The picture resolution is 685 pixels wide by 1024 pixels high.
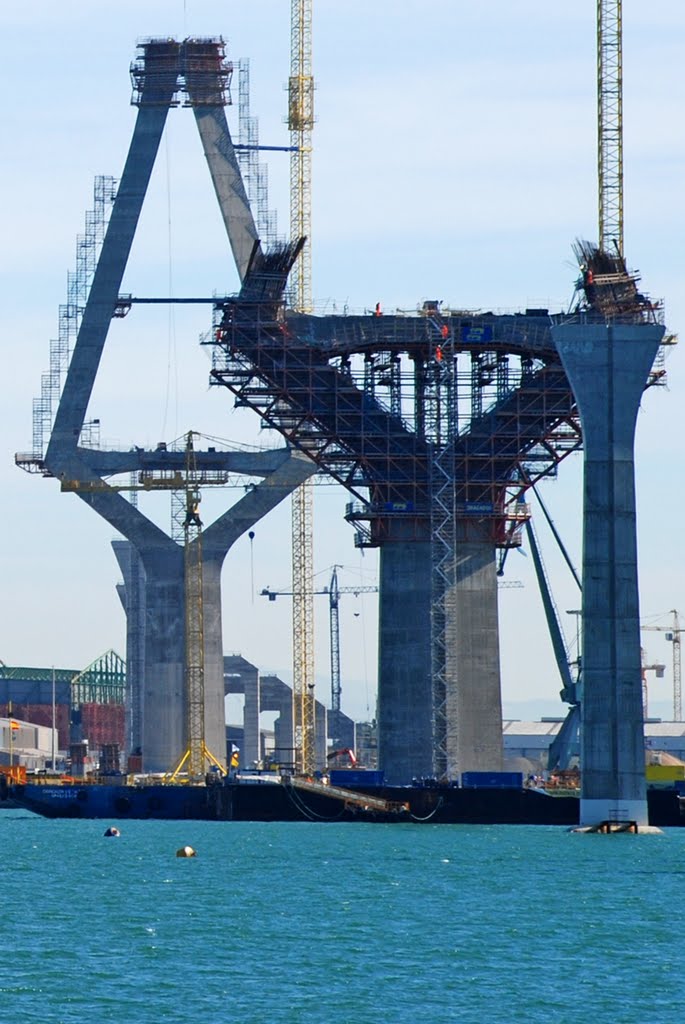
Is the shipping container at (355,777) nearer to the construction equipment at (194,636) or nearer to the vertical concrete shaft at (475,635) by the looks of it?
the vertical concrete shaft at (475,635)

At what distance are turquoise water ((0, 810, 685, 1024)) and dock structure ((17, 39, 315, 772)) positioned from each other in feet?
132

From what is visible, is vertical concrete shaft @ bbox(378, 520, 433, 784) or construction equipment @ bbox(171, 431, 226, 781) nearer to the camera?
vertical concrete shaft @ bbox(378, 520, 433, 784)

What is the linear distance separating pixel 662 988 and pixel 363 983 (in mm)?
7828

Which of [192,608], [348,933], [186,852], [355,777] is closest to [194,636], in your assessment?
[192,608]

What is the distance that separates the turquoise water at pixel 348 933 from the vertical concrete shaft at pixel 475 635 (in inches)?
983

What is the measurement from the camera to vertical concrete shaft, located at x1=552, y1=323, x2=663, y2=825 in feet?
405

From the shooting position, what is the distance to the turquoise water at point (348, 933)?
65.3 m

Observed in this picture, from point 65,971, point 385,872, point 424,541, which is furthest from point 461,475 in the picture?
point 65,971

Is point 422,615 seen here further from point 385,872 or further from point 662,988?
point 662,988

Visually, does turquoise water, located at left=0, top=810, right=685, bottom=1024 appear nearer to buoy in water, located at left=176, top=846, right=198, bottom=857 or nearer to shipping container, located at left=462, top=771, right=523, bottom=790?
buoy in water, located at left=176, top=846, right=198, bottom=857

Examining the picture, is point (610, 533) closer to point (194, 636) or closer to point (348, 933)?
point (348, 933)

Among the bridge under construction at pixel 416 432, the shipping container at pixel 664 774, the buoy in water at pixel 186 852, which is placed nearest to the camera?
the buoy in water at pixel 186 852

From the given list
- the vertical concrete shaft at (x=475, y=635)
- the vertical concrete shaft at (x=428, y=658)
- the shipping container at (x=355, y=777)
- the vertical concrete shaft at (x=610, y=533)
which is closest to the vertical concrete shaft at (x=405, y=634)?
the vertical concrete shaft at (x=428, y=658)

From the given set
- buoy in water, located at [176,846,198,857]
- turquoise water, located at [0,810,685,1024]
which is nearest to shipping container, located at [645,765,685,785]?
turquoise water, located at [0,810,685,1024]
